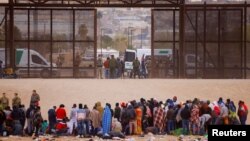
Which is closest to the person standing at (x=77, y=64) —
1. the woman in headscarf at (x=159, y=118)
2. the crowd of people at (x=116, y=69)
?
the crowd of people at (x=116, y=69)

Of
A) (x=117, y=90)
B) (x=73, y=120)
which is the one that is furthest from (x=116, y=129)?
(x=117, y=90)

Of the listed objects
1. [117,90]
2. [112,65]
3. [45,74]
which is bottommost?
[117,90]

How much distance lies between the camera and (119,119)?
2247cm

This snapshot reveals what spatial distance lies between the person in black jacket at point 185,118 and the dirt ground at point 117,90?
7.08 meters

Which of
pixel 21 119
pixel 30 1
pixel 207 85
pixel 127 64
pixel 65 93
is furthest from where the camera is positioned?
pixel 127 64

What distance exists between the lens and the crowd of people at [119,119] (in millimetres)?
21969

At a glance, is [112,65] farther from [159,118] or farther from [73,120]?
[73,120]

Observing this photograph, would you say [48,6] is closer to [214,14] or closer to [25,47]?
[25,47]

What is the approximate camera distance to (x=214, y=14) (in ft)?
129

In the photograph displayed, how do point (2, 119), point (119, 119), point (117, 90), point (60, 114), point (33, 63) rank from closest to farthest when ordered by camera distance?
1. point (2, 119)
2. point (60, 114)
3. point (119, 119)
4. point (117, 90)
5. point (33, 63)

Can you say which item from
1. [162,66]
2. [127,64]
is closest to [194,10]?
[162,66]

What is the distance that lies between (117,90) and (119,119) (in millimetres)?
9468

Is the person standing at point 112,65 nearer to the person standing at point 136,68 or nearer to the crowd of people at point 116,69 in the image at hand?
the crowd of people at point 116,69

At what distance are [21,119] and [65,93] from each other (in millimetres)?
9323
